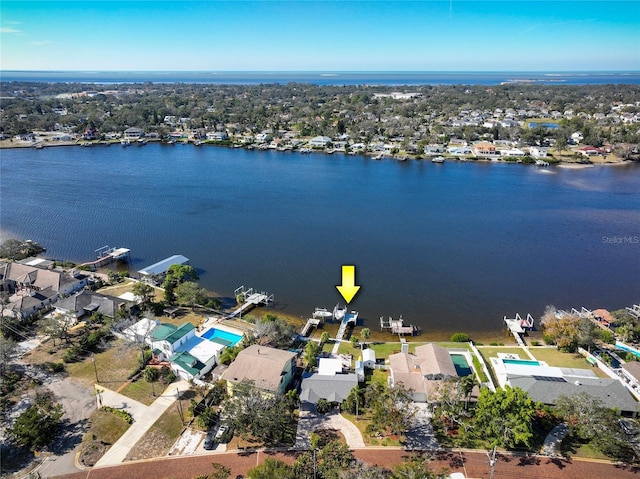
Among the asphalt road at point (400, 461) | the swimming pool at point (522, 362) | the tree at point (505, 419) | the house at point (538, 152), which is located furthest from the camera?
the house at point (538, 152)

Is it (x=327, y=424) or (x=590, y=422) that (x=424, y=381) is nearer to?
(x=327, y=424)

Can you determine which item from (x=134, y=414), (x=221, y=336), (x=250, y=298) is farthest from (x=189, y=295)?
(x=134, y=414)

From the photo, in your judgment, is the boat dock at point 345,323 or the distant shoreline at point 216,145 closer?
the boat dock at point 345,323

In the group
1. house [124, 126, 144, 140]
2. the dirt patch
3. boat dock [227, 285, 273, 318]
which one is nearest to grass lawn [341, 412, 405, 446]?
the dirt patch

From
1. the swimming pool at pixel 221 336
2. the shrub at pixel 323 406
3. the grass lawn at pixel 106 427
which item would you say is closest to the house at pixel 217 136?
the swimming pool at pixel 221 336

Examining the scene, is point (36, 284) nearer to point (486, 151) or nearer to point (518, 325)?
point (518, 325)

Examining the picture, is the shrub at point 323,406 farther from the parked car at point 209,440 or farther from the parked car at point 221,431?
the parked car at point 209,440

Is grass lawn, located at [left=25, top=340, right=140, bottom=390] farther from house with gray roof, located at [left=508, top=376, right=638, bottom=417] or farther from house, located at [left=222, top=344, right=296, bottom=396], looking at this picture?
house with gray roof, located at [left=508, top=376, right=638, bottom=417]
